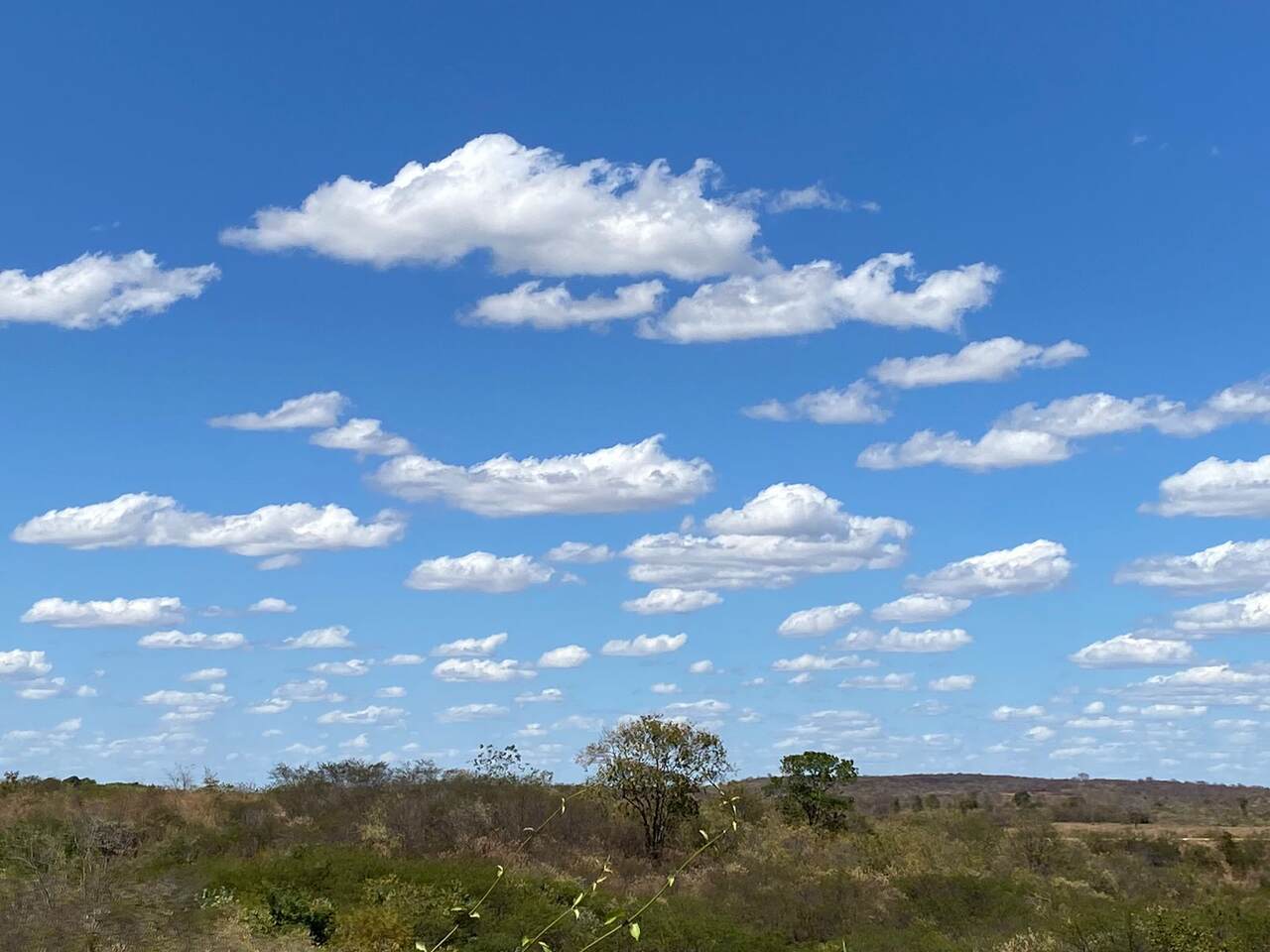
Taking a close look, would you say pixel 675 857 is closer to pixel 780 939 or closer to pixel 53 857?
pixel 780 939

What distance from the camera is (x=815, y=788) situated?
48.4 metres

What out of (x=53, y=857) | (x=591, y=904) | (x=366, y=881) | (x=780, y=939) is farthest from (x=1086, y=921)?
(x=53, y=857)

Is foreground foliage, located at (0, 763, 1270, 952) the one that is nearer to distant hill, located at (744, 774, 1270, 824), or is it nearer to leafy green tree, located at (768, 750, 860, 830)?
leafy green tree, located at (768, 750, 860, 830)

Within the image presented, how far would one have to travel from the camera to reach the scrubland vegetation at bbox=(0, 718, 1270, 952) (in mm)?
21078

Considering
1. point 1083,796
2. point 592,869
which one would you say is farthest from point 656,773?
point 1083,796

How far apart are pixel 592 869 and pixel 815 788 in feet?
47.0

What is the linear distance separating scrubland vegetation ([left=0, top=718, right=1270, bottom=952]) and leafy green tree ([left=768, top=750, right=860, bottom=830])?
0.08 m

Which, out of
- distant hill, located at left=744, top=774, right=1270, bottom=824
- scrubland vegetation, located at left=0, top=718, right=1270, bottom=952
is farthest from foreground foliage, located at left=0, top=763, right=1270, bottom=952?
distant hill, located at left=744, top=774, right=1270, bottom=824

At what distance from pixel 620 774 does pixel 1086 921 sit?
2420 cm

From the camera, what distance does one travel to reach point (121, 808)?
139 feet

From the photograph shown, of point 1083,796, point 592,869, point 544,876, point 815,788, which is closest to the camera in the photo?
point 544,876

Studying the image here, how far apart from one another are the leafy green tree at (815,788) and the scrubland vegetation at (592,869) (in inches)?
3.2

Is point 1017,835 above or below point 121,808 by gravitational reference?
below

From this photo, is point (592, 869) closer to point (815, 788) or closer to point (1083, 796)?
point (815, 788)
